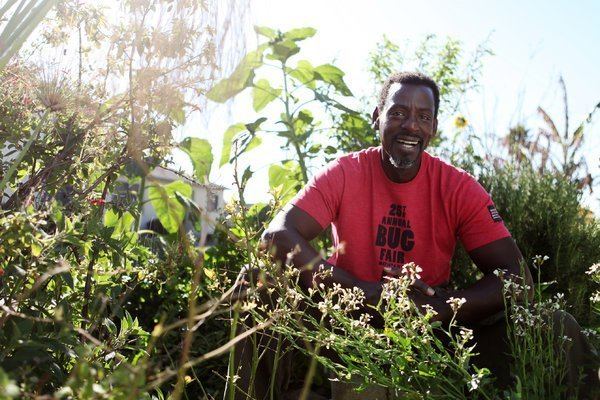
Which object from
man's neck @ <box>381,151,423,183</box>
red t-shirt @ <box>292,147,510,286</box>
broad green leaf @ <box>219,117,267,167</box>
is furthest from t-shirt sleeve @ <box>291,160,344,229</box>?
broad green leaf @ <box>219,117,267,167</box>

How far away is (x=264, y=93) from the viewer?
183 inches

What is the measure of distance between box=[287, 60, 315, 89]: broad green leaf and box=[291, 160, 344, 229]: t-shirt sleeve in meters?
1.48

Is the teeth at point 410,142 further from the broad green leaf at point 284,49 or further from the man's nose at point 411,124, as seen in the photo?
the broad green leaf at point 284,49

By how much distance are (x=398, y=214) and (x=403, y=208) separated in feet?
0.11

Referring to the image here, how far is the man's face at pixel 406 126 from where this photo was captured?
322 centimetres

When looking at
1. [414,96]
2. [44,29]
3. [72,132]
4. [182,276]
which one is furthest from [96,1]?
[182,276]

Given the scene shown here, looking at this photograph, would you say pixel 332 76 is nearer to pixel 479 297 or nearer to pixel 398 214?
pixel 398 214

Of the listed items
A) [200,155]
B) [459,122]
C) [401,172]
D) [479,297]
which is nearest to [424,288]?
[479,297]

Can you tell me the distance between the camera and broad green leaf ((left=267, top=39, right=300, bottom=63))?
4559 mm

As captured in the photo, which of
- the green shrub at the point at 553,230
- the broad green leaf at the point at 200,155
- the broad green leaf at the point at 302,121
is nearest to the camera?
the green shrub at the point at 553,230

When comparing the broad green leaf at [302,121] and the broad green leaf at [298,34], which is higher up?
the broad green leaf at [298,34]

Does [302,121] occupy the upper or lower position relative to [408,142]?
upper

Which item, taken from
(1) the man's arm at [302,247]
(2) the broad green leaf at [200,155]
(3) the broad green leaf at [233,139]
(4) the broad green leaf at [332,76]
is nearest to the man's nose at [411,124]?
(1) the man's arm at [302,247]

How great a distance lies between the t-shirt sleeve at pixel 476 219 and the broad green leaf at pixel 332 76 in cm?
161
